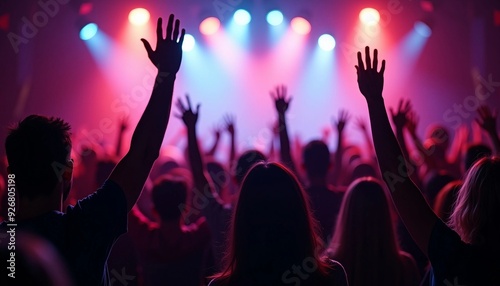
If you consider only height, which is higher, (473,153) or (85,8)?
(85,8)

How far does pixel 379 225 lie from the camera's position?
2.78 meters

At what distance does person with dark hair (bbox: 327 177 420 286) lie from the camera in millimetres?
2719

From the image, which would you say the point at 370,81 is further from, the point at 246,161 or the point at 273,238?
the point at 246,161

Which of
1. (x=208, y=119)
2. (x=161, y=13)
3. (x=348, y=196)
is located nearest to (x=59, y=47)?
(x=161, y=13)

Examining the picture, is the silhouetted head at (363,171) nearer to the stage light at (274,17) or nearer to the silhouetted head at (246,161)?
the silhouetted head at (246,161)

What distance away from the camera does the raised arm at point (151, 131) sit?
182 cm

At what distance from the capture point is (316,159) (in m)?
3.75

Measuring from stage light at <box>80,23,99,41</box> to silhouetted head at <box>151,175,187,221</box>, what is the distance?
19.3 feet


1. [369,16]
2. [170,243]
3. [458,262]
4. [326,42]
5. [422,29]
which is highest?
[369,16]

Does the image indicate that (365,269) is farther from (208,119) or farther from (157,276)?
(208,119)

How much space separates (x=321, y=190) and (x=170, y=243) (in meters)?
1.08

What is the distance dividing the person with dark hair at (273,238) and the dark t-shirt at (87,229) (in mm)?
407

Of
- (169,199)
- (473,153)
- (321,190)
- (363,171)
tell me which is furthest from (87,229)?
(473,153)

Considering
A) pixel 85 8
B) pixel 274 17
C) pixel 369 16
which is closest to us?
pixel 85 8
